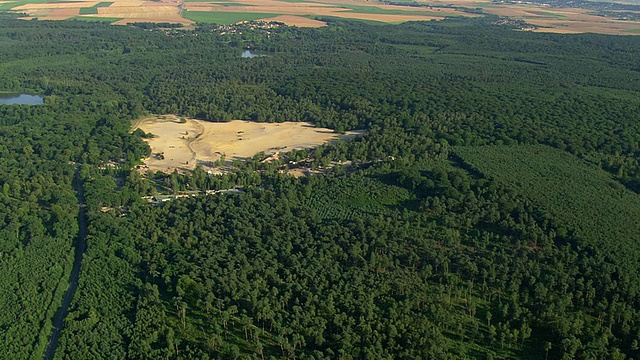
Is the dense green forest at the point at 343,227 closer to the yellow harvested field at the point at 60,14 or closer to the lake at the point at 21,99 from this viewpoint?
the lake at the point at 21,99

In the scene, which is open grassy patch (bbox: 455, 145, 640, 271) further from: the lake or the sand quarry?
the lake

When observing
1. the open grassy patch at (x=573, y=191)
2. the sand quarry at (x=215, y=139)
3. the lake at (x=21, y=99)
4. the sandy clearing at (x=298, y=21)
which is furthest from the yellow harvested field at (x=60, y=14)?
the open grassy patch at (x=573, y=191)

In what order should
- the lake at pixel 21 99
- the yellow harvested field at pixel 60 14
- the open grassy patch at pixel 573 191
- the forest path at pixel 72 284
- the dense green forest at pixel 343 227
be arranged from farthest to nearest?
the yellow harvested field at pixel 60 14 → the lake at pixel 21 99 → the open grassy patch at pixel 573 191 → the dense green forest at pixel 343 227 → the forest path at pixel 72 284

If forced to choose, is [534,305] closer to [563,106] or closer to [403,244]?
[403,244]

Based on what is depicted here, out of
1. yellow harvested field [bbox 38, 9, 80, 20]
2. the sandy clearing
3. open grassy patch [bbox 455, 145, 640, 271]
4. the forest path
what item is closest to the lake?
the forest path

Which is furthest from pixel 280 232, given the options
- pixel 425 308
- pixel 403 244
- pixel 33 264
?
pixel 33 264

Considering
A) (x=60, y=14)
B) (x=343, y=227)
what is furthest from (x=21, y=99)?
(x=60, y=14)
